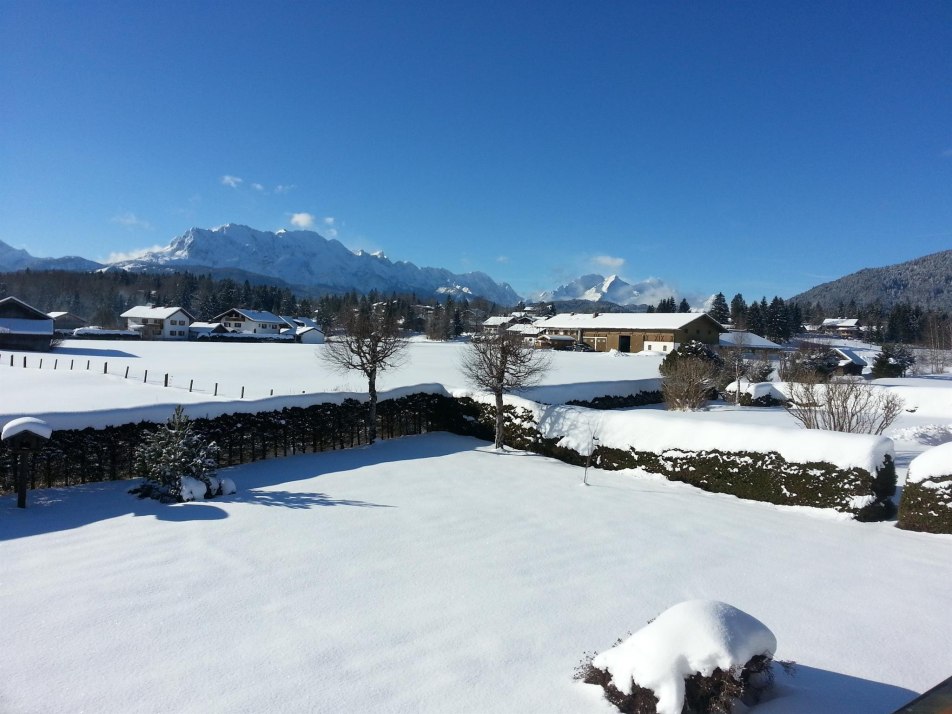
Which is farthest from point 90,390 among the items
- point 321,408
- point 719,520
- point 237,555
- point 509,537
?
point 719,520

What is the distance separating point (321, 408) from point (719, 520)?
10790 millimetres

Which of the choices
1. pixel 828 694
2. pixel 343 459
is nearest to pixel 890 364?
pixel 343 459

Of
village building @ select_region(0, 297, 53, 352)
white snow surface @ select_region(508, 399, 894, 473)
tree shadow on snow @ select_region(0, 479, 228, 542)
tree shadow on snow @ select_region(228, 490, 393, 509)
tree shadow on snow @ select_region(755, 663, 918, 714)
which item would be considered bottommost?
tree shadow on snow @ select_region(228, 490, 393, 509)

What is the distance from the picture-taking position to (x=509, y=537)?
7.70 m

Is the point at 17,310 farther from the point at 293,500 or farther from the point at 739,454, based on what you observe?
the point at 739,454

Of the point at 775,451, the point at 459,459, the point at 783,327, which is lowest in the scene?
the point at 459,459

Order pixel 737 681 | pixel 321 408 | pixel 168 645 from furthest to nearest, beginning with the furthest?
pixel 321 408 → pixel 168 645 → pixel 737 681

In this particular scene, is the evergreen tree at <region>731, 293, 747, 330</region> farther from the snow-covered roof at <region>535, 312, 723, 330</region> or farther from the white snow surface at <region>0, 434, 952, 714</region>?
the white snow surface at <region>0, 434, 952, 714</region>

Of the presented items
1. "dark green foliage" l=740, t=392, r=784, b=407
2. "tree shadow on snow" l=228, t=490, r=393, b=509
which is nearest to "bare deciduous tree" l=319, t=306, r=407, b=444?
"tree shadow on snow" l=228, t=490, r=393, b=509

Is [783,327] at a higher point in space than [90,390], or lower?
higher

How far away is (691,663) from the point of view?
3.36 metres

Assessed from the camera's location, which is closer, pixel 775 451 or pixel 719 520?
pixel 719 520

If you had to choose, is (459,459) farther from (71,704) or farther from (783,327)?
(783,327)

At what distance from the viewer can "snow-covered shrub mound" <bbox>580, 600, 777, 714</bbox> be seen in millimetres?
3322
